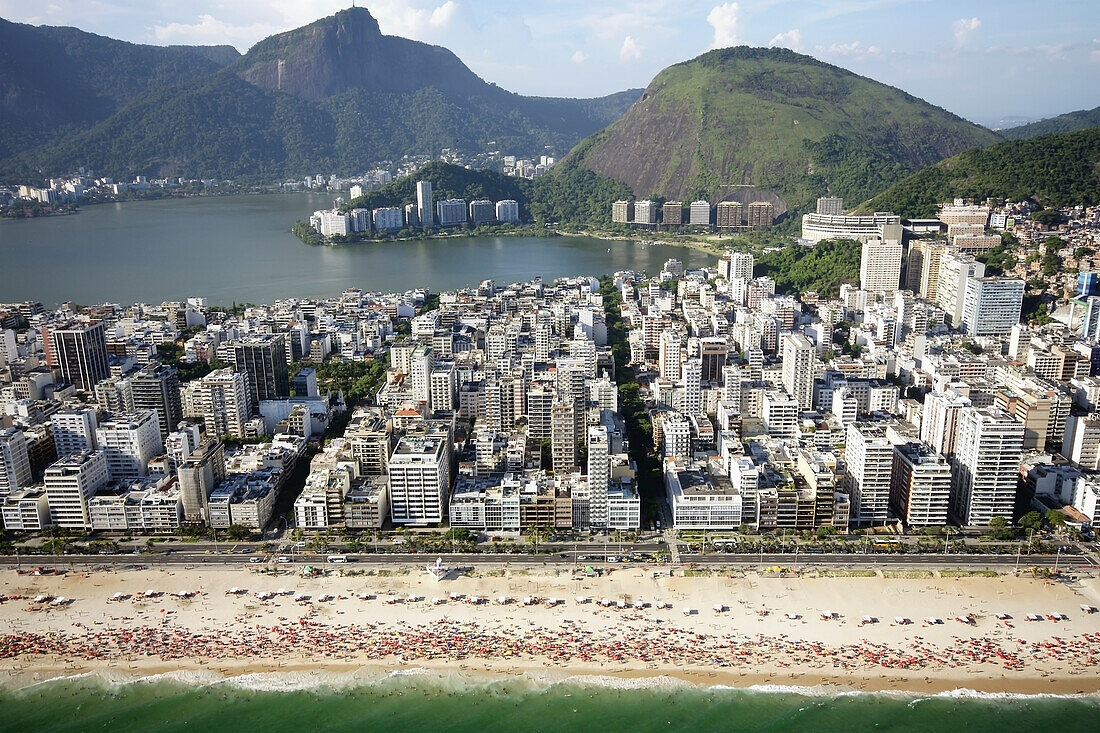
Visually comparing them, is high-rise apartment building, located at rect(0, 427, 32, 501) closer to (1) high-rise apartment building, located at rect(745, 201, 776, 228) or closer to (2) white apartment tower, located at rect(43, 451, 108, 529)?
(2) white apartment tower, located at rect(43, 451, 108, 529)

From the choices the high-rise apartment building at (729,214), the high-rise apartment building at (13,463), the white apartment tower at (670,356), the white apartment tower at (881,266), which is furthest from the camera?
the high-rise apartment building at (729,214)

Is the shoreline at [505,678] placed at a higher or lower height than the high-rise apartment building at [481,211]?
lower

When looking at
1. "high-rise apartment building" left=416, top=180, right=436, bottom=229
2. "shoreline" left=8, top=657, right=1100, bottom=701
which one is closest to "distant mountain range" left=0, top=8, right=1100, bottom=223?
"high-rise apartment building" left=416, top=180, right=436, bottom=229

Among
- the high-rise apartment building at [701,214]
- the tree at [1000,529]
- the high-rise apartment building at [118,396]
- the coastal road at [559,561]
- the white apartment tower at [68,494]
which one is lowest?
the coastal road at [559,561]

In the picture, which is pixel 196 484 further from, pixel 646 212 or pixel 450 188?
pixel 450 188

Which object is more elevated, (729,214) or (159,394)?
(729,214)

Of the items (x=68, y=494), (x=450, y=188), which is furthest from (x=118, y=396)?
(x=450, y=188)

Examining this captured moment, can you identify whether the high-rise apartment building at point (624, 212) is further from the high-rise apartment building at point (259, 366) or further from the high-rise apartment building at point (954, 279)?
the high-rise apartment building at point (259, 366)

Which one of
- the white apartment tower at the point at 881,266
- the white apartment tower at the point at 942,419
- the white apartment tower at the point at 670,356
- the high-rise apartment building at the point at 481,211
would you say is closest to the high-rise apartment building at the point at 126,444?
the white apartment tower at the point at 670,356
